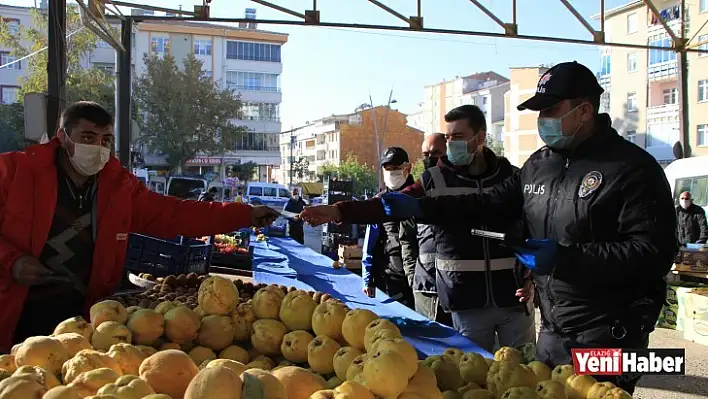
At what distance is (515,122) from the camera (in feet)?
221

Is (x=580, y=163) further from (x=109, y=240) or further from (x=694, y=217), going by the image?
(x=694, y=217)

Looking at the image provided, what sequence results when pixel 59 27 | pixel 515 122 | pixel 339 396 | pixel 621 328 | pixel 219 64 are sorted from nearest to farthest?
pixel 339 396
pixel 621 328
pixel 59 27
pixel 219 64
pixel 515 122

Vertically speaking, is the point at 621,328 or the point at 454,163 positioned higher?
the point at 454,163

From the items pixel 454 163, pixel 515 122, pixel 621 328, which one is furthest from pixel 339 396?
pixel 515 122

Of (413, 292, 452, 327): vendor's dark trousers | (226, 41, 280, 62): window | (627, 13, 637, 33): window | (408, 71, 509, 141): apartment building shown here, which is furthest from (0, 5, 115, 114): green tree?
(408, 71, 509, 141): apartment building

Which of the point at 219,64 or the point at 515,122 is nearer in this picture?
the point at 219,64

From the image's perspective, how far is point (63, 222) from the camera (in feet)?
9.22

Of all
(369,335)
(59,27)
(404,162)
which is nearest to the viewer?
(369,335)

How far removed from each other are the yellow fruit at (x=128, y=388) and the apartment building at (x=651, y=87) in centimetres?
4137

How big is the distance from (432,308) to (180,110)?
33330 mm

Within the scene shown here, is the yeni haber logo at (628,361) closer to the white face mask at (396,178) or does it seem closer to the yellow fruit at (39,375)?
the yellow fruit at (39,375)

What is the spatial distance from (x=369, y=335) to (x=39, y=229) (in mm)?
1673

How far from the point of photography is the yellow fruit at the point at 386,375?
5.37 feet

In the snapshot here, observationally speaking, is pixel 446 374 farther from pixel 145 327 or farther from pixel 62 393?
pixel 62 393
